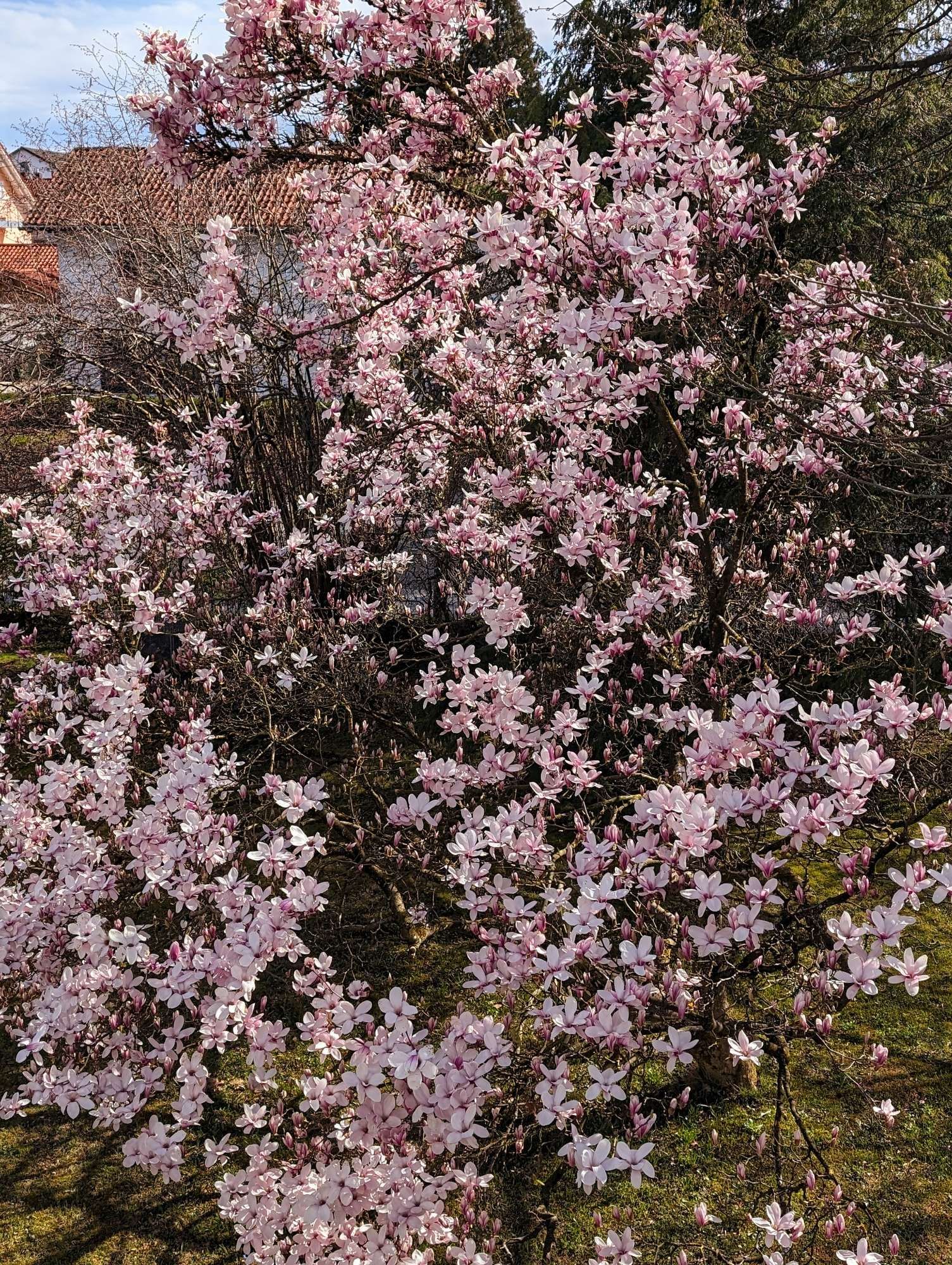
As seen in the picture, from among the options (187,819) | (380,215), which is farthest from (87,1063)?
(380,215)

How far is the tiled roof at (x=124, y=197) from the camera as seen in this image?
8.70 meters

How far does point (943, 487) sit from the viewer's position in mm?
5754

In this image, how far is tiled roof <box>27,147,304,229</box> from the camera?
28.5 ft

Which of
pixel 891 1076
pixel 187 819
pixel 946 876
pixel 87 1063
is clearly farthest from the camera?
pixel 891 1076

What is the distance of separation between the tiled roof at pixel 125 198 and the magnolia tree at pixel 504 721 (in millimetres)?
3968

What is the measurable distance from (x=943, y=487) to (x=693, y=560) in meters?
2.33

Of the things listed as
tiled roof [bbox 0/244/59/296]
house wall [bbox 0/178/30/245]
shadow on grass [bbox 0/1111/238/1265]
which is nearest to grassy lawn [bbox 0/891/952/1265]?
shadow on grass [bbox 0/1111/238/1265]

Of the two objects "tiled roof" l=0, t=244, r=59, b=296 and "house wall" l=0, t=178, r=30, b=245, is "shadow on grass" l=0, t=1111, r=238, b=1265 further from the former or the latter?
"house wall" l=0, t=178, r=30, b=245

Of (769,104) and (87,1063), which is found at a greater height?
(769,104)

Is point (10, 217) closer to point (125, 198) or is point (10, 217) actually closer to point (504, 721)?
point (125, 198)

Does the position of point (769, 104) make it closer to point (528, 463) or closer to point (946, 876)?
point (528, 463)

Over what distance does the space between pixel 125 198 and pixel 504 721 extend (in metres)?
7.78

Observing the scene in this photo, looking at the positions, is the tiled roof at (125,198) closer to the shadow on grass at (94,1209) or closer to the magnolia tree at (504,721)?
the magnolia tree at (504,721)

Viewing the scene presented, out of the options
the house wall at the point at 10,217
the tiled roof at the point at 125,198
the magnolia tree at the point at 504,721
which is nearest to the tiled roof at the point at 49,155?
the tiled roof at the point at 125,198
